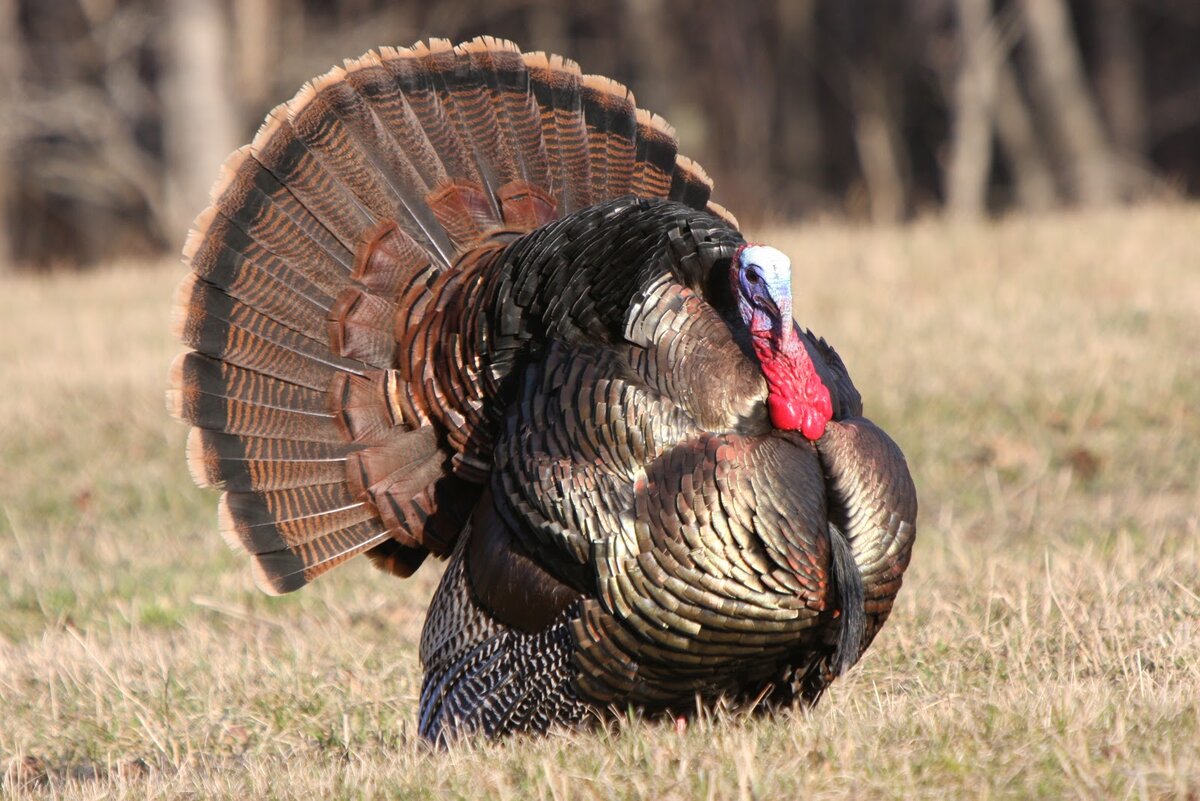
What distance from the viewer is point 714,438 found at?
11.6 ft

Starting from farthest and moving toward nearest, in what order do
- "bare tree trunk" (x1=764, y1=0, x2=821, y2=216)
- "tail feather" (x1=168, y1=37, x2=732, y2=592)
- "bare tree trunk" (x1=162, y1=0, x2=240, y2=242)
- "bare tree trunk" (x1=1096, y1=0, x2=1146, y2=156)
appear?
1. "bare tree trunk" (x1=764, y1=0, x2=821, y2=216)
2. "bare tree trunk" (x1=1096, y1=0, x2=1146, y2=156)
3. "bare tree trunk" (x1=162, y1=0, x2=240, y2=242)
4. "tail feather" (x1=168, y1=37, x2=732, y2=592)

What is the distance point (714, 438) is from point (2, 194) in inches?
796

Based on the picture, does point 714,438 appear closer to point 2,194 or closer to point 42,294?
point 42,294

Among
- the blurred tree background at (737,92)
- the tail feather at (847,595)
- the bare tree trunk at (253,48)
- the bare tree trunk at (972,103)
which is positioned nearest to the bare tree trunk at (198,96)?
the blurred tree background at (737,92)

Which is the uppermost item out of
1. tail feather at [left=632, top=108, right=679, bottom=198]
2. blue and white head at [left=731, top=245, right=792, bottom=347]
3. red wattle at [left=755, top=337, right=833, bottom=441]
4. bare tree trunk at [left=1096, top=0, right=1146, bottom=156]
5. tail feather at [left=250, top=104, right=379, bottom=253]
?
bare tree trunk at [left=1096, top=0, right=1146, bottom=156]

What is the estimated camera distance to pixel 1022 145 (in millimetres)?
20312

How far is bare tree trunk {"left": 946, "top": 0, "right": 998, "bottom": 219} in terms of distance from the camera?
1797cm

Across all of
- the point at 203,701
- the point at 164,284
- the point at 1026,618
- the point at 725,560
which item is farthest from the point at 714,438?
the point at 164,284

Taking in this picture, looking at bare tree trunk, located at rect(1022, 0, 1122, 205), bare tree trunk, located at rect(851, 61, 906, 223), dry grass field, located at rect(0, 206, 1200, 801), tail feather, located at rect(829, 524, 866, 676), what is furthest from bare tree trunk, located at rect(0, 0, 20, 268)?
tail feather, located at rect(829, 524, 866, 676)

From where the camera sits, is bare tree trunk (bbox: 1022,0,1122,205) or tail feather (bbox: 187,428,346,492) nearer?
tail feather (bbox: 187,428,346,492)

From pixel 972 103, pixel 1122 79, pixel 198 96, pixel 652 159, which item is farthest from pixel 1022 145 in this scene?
pixel 652 159

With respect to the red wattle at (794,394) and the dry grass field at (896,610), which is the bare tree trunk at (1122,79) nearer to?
the dry grass field at (896,610)

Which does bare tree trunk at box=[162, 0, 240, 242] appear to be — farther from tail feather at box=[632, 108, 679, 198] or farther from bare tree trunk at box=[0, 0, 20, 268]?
tail feather at box=[632, 108, 679, 198]

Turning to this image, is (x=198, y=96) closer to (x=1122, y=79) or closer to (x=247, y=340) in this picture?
(x=1122, y=79)
